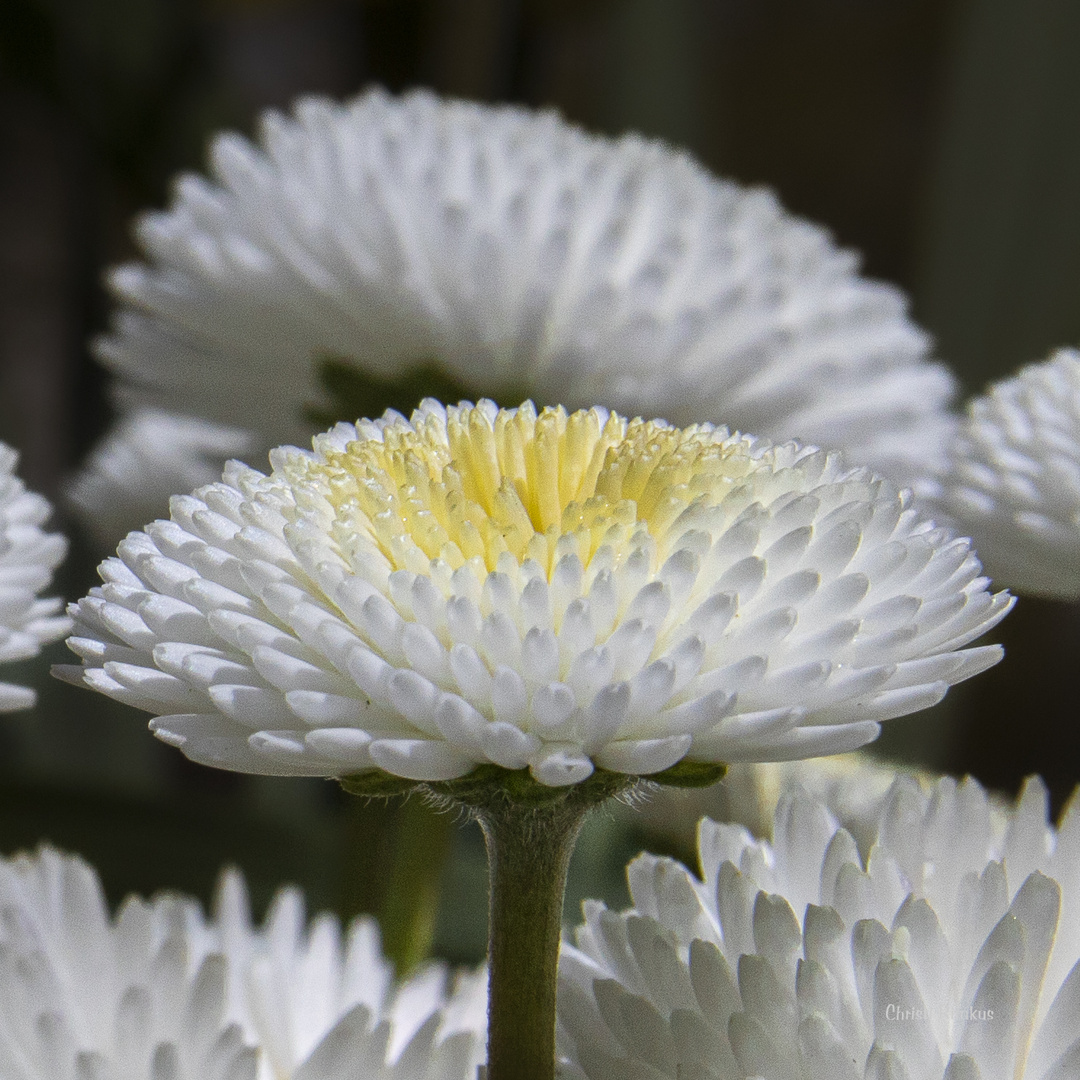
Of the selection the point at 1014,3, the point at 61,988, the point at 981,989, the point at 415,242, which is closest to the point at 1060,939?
the point at 981,989

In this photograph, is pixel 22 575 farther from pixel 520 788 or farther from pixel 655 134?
pixel 655 134

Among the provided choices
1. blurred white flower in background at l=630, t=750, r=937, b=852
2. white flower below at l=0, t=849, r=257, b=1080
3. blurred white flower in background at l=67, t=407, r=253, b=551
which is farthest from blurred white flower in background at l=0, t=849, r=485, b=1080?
blurred white flower in background at l=67, t=407, r=253, b=551

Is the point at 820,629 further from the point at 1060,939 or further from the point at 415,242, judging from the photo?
the point at 415,242

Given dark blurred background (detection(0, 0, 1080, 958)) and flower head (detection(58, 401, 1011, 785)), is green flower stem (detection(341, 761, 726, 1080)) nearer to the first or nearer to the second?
flower head (detection(58, 401, 1011, 785))

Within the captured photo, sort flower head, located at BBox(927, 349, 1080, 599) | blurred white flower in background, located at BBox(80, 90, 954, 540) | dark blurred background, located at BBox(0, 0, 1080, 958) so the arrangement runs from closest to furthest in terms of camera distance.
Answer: flower head, located at BBox(927, 349, 1080, 599), blurred white flower in background, located at BBox(80, 90, 954, 540), dark blurred background, located at BBox(0, 0, 1080, 958)

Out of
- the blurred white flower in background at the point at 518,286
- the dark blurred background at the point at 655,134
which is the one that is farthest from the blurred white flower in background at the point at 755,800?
the dark blurred background at the point at 655,134

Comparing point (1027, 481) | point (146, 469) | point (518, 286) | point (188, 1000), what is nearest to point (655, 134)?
point (146, 469)
